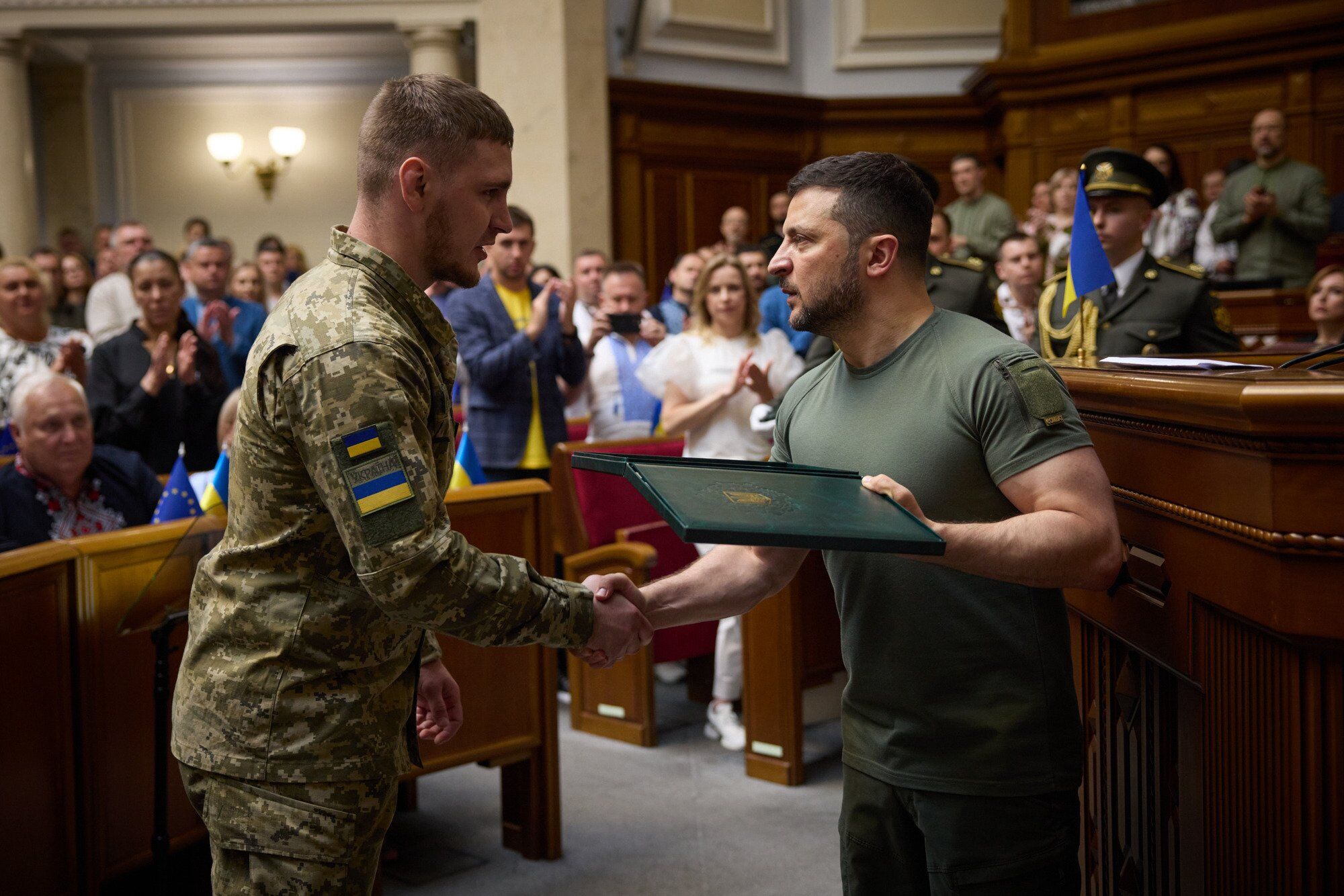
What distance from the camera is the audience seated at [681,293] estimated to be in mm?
6012

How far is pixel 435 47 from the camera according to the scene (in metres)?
8.45

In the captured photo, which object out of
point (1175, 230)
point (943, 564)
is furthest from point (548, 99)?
point (943, 564)

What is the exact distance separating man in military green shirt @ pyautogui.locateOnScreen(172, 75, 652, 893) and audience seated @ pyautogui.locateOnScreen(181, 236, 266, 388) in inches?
132

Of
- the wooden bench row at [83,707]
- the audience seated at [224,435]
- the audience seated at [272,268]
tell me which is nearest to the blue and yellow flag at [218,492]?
the wooden bench row at [83,707]

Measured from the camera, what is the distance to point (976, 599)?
5.13 ft

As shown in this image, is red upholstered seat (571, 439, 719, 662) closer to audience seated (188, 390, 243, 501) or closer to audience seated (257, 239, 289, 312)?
audience seated (188, 390, 243, 501)

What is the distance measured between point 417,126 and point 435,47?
7.46 metres

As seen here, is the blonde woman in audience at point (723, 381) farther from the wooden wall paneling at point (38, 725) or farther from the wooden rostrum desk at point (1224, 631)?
the wooden rostrum desk at point (1224, 631)

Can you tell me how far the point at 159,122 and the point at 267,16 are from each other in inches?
124

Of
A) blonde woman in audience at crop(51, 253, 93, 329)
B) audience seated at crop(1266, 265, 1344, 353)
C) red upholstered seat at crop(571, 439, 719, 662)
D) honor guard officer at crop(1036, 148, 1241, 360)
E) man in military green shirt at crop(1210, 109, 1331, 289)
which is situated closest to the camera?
→ honor guard officer at crop(1036, 148, 1241, 360)

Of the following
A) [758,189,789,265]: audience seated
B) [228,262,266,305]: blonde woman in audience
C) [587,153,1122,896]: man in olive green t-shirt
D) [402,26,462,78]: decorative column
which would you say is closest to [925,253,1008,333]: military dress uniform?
[758,189,789,265]: audience seated

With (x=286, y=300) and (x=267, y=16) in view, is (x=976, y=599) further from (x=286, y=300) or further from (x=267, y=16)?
(x=267, y=16)

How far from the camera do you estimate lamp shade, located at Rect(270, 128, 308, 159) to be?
1036 cm

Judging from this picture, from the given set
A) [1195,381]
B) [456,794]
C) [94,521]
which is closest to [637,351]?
[456,794]
